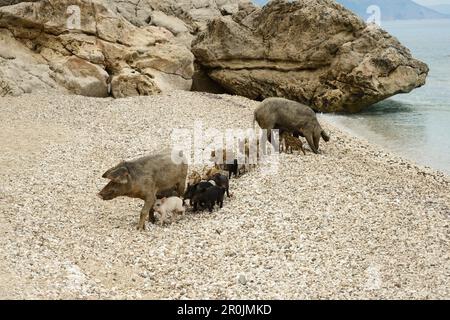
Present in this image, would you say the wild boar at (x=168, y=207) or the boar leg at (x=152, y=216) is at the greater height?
the wild boar at (x=168, y=207)

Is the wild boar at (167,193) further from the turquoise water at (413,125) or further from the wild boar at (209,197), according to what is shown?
the turquoise water at (413,125)

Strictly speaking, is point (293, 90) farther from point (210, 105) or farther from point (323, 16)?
point (210, 105)

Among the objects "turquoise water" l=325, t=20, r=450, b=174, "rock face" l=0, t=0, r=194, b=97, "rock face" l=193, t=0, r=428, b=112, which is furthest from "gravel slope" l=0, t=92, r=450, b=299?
"rock face" l=193, t=0, r=428, b=112

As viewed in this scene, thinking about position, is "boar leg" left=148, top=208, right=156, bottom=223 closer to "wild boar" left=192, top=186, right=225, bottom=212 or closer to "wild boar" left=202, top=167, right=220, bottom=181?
"wild boar" left=192, top=186, right=225, bottom=212

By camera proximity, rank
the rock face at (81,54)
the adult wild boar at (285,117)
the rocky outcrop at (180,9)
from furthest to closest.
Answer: the rocky outcrop at (180,9), the rock face at (81,54), the adult wild boar at (285,117)

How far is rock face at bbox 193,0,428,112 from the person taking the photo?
2156cm

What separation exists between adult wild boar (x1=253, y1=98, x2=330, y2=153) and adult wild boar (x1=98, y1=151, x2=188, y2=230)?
394 cm

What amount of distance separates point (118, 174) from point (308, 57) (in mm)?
14250

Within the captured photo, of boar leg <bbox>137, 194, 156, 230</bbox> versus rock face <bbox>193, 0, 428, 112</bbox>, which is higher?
boar leg <bbox>137, 194, 156, 230</bbox>

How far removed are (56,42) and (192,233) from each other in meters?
12.7

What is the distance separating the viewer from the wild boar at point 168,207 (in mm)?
9758

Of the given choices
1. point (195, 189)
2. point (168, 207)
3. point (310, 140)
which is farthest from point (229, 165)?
point (310, 140)

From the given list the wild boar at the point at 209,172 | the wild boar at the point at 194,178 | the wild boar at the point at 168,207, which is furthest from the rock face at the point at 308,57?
the wild boar at the point at 168,207

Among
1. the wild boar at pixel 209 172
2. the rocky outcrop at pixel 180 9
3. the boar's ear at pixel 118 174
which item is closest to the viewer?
the boar's ear at pixel 118 174
